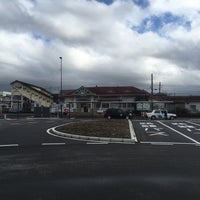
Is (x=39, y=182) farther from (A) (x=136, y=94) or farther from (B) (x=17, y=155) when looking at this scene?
(A) (x=136, y=94)

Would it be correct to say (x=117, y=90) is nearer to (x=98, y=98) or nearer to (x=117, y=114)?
(x=98, y=98)

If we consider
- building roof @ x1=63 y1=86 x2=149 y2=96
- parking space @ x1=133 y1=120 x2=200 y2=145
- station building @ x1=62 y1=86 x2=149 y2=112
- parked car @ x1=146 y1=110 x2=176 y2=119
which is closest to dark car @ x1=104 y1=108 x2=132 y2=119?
parked car @ x1=146 y1=110 x2=176 y2=119

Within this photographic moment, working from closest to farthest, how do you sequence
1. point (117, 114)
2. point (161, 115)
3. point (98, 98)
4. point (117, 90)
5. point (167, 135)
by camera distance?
point (167, 135) → point (161, 115) → point (117, 114) → point (98, 98) → point (117, 90)

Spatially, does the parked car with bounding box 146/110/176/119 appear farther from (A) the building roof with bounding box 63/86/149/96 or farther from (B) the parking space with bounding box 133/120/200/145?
(A) the building roof with bounding box 63/86/149/96

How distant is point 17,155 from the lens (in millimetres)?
10523

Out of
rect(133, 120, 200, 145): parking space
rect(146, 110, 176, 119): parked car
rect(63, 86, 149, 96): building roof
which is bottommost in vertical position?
rect(133, 120, 200, 145): parking space

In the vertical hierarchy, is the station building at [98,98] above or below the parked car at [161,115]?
above

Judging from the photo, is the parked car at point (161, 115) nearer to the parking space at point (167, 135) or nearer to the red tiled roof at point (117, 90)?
the parking space at point (167, 135)

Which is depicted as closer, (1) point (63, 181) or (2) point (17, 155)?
(1) point (63, 181)

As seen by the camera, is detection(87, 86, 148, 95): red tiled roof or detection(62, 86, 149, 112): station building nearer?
detection(62, 86, 149, 112): station building

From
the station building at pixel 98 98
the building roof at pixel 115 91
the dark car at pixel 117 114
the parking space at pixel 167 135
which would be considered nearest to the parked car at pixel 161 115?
the dark car at pixel 117 114

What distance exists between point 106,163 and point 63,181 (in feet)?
7.68

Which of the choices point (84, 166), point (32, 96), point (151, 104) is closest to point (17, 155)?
point (84, 166)

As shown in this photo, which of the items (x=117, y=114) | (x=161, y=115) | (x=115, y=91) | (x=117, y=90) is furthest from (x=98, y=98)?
→ (x=161, y=115)
